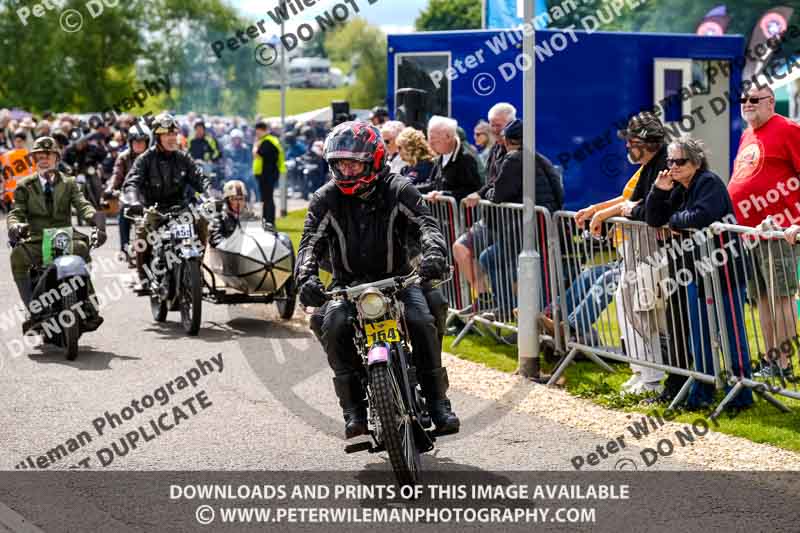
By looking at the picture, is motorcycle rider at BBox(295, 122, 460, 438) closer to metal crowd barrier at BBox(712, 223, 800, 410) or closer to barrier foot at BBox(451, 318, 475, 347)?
metal crowd barrier at BBox(712, 223, 800, 410)

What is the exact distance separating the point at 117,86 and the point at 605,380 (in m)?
63.3

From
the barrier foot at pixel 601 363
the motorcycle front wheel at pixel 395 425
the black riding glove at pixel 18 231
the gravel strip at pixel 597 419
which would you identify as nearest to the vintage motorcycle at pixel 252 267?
the black riding glove at pixel 18 231

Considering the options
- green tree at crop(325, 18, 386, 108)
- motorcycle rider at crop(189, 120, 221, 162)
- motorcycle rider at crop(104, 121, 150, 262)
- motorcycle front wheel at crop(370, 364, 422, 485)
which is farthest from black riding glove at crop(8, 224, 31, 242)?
green tree at crop(325, 18, 386, 108)

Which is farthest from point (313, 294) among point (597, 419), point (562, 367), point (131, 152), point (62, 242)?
point (131, 152)

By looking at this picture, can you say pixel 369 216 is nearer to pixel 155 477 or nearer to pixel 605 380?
pixel 155 477

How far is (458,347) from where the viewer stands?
37.1 feet

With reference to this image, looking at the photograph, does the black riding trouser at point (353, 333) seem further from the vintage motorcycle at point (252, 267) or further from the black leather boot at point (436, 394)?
the vintage motorcycle at point (252, 267)

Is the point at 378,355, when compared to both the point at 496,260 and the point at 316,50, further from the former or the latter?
the point at 316,50

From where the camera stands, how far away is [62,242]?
36.6 ft

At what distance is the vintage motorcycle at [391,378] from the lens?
629cm

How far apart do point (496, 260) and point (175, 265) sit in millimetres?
3426

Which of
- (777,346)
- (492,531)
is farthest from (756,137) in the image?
(492,531)

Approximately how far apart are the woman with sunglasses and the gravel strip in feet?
1.34

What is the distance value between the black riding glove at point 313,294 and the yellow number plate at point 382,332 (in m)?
0.27
